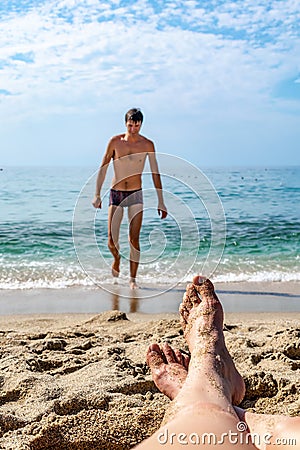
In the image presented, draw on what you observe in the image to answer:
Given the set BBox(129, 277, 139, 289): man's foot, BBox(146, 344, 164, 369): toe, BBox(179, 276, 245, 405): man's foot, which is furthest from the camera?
BBox(129, 277, 139, 289): man's foot

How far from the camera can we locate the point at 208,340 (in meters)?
2.19

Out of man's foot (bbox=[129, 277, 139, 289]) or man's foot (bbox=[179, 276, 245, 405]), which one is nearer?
man's foot (bbox=[179, 276, 245, 405])

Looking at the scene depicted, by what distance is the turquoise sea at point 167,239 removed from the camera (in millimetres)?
5656

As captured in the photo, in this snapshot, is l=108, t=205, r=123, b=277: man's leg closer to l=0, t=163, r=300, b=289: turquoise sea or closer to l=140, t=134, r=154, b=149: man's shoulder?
l=0, t=163, r=300, b=289: turquoise sea

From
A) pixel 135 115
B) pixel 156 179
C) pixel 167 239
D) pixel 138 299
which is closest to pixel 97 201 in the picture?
pixel 156 179

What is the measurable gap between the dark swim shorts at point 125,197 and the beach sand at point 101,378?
1.58 m

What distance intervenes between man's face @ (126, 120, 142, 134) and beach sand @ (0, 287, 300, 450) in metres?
1.93

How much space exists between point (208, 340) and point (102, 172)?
3283 mm

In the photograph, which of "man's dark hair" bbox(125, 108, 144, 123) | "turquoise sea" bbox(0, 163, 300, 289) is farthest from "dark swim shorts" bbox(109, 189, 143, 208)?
"man's dark hair" bbox(125, 108, 144, 123)

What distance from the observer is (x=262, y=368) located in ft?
8.61

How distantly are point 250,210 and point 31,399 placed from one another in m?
11.2

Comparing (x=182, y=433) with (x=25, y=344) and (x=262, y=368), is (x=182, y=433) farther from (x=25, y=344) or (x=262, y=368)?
(x=25, y=344)

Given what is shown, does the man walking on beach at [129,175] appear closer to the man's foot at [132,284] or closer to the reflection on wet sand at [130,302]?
the man's foot at [132,284]

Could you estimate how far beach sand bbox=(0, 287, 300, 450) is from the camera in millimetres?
1968
